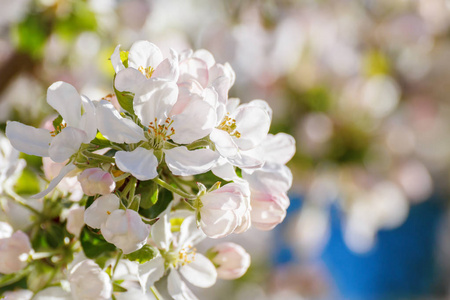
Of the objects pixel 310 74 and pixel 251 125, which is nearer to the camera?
pixel 251 125

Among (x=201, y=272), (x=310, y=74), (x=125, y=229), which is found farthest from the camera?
(x=310, y=74)

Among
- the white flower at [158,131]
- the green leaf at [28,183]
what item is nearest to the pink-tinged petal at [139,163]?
the white flower at [158,131]

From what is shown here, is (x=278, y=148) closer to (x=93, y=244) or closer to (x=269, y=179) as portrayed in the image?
(x=269, y=179)

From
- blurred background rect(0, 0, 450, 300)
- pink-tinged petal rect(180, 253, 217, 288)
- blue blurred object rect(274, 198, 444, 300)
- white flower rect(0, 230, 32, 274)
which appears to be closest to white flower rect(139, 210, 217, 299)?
pink-tinged petal rect(180, 253, 217, 288)

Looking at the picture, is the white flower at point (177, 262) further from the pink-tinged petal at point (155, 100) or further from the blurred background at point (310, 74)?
the blurred background at point (310, 74)

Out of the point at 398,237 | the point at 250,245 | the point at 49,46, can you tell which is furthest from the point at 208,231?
the point at 398,237

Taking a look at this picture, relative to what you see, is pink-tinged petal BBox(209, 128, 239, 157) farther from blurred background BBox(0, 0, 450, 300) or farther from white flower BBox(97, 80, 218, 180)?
blurred background BBox(0, 0, 450, 300)

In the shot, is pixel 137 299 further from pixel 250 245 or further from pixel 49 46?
pixel 250 245

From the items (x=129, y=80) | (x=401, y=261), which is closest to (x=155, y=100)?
(x=129, y=80)
